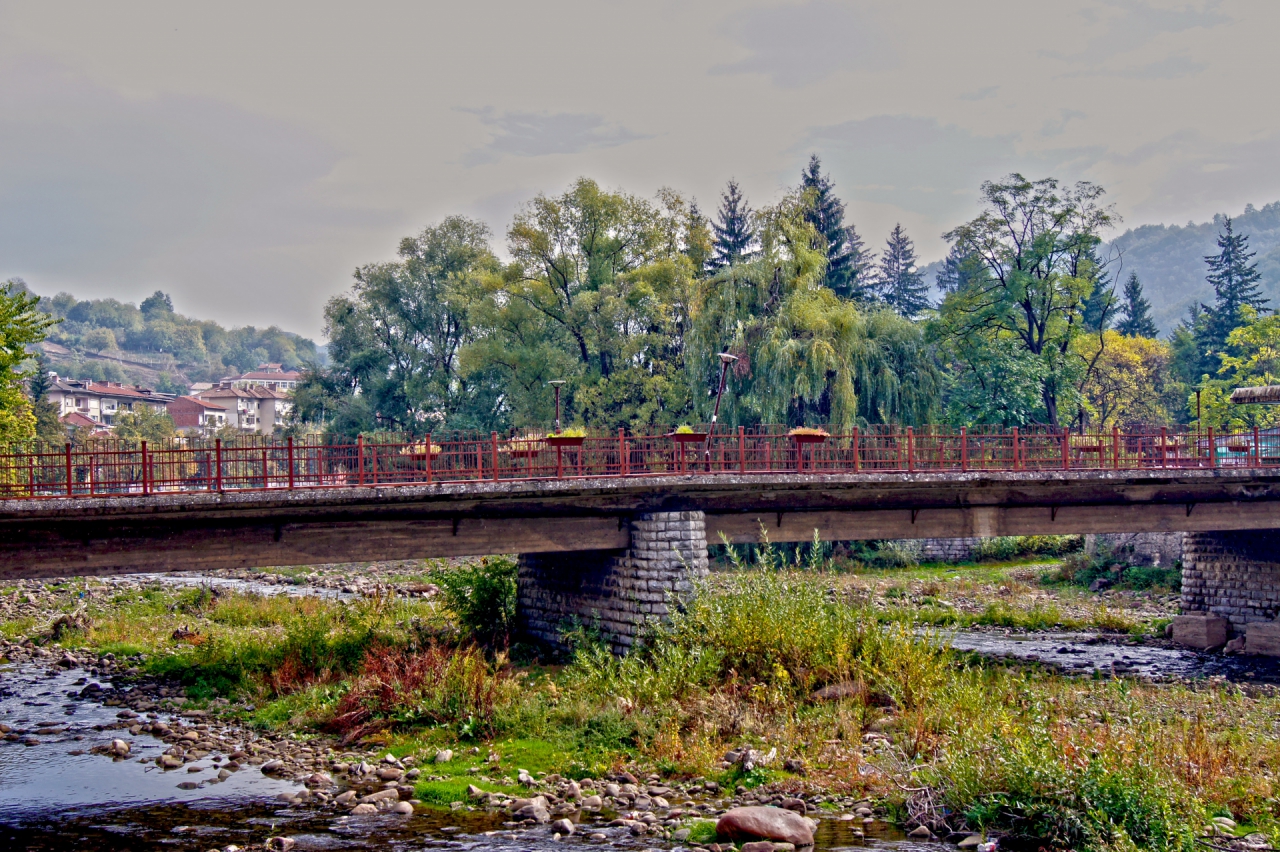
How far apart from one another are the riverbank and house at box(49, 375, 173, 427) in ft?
301

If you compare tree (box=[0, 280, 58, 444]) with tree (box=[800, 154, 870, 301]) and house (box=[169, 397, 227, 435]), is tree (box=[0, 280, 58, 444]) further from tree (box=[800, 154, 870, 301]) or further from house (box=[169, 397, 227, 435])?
house (box=[169, 397, 227, 435])

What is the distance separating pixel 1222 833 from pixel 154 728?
1599 centimetres

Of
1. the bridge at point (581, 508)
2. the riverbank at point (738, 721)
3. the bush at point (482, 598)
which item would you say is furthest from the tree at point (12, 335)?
the bush at point (482, 598)

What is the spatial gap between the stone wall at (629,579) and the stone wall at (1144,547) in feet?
70.7

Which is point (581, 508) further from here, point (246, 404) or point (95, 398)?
point (246, 404)

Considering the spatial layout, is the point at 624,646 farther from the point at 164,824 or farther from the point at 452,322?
the point at 452,322

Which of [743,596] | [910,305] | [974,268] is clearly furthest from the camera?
[910,305]

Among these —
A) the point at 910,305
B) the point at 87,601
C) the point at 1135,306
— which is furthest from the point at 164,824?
the point at 1135,306

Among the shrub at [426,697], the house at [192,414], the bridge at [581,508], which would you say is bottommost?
the shrub at [426,697]

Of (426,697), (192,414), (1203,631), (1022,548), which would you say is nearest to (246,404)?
(192,414)

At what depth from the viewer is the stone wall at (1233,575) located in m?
26.6

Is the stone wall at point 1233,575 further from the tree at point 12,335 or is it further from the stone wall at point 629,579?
the tree at point 12,335

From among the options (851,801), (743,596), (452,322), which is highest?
(452,322)

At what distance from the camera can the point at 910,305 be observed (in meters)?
74.1
